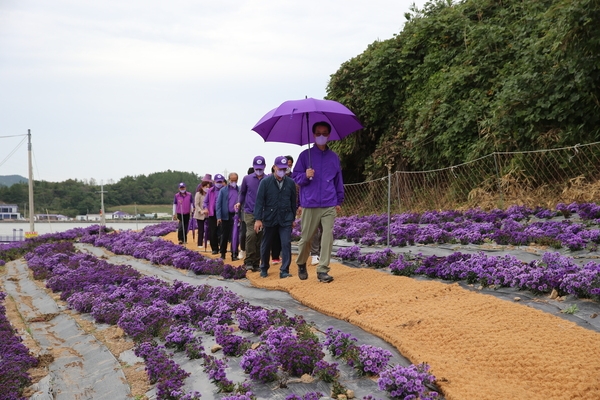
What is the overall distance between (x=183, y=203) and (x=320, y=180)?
33.8 ft

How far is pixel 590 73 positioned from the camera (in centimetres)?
1420

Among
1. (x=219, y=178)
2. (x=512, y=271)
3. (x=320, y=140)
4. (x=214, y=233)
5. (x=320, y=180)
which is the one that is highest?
(x=320, y=140)

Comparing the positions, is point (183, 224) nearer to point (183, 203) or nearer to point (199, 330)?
point (183, 203)

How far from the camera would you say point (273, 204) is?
33.4 ft

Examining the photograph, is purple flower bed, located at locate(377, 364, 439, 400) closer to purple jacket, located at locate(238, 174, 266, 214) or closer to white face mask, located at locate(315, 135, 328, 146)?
white face mask, located at locate(315, 135, 328, 146)

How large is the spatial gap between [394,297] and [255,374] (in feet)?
9.01

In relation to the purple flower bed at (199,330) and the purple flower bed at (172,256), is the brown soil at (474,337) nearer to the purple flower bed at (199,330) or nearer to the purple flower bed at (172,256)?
the purple flower bed at (199,330)

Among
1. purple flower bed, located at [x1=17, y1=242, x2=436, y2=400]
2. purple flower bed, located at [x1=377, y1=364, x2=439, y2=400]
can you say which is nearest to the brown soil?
purple flower bed, located at [x1=377, y1=364, x2=439, y2=400]

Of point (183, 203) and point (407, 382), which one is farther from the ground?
point (183, 203)

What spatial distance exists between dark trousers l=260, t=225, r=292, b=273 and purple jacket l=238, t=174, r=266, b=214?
1243 mm

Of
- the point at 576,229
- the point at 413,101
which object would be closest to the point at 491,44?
the point at 413,101

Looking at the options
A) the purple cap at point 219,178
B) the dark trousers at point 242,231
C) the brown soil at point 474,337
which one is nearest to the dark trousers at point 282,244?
the brown soil at point 474,337

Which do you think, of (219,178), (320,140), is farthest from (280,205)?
(219,178)

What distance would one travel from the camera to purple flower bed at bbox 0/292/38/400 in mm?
5953
